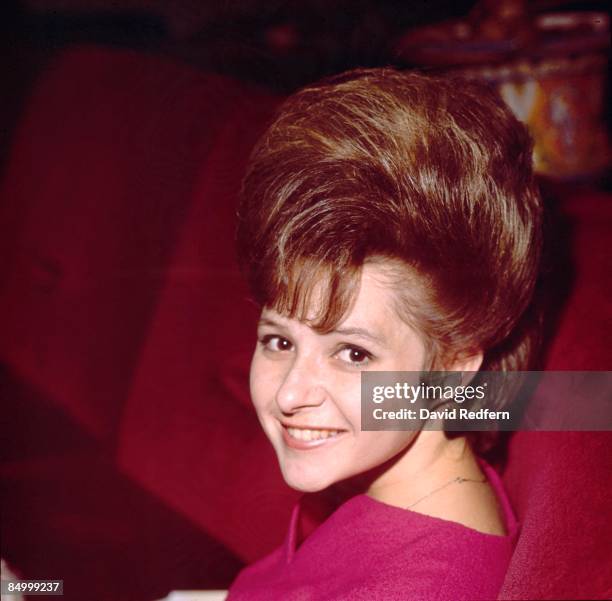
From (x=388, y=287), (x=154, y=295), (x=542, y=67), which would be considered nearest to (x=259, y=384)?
(x=388, y=287)

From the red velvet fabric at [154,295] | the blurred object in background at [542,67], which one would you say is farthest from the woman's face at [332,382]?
the blurred object in background at [542,67]

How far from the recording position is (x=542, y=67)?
1.70m

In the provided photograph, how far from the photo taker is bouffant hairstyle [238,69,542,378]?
711mm

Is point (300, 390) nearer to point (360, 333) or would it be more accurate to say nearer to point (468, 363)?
point (360, 333)

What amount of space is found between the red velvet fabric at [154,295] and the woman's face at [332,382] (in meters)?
0.17

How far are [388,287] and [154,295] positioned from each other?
0.85 metres

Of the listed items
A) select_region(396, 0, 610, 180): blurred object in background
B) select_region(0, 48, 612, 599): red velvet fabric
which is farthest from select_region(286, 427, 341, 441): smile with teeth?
select_region(396, 0, 610, 180): blurred object in background

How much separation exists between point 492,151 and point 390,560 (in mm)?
422

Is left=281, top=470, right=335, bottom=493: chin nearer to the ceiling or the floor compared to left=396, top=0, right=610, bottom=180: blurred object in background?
nearer to the floor

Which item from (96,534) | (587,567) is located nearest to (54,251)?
(96,534)

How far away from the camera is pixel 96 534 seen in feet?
4.05

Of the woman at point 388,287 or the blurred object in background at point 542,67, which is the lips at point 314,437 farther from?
the blurred object in background at point 542,67

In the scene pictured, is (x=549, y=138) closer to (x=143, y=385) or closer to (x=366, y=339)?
(x=143, y=385)

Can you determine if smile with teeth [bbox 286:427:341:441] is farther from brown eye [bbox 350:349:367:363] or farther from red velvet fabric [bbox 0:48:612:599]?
red velvet fabric [bbox 0:48:612:599]
